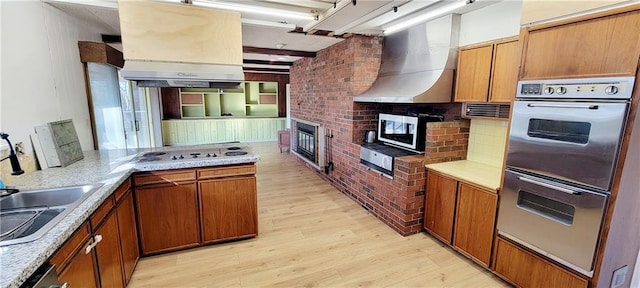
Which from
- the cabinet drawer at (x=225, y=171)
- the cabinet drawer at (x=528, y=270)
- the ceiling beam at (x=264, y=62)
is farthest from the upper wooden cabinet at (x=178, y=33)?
the ceiling beam at (x=264, y=62)

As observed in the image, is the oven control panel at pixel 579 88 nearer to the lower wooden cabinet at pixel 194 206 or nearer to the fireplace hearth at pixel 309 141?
the lower wooden cabinet at pixel 194 206

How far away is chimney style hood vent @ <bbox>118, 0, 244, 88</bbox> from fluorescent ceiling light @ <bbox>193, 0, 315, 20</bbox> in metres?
0.05

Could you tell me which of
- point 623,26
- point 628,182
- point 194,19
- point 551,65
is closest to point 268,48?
point 194,19

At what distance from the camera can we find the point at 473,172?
8.40ft

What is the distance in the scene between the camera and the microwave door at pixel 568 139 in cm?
152

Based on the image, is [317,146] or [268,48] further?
[317,146]

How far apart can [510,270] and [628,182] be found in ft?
3.17

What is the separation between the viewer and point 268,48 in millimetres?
4430

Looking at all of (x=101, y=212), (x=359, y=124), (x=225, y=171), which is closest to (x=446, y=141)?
(x=359, y=124)

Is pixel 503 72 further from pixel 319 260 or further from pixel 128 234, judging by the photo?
pixel 128 234

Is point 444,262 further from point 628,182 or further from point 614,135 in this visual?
point 614,135

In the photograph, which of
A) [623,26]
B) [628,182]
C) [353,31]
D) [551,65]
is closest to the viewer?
[623,26]

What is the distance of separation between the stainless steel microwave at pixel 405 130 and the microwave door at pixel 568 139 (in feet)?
3.35

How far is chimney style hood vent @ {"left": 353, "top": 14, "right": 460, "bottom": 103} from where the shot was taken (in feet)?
9.09
